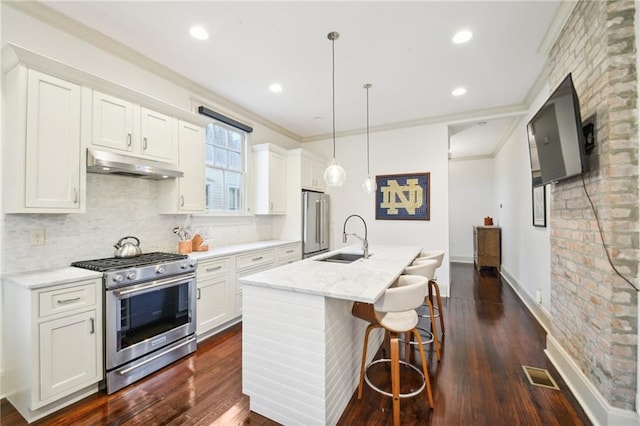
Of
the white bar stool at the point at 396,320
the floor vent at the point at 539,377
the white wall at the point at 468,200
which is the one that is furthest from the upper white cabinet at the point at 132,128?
the white wall at the point at 468,200

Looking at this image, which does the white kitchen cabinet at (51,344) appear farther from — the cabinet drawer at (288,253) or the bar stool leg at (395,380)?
the cabinet drawer at (288,253)

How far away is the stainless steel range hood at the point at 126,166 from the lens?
2199 millimetres

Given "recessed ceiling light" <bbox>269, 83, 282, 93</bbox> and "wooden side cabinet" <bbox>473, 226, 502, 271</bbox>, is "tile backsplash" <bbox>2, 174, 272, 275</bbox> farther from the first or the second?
"wooden side cabinet" <bbox>473, 226, 502, 271</bbox>

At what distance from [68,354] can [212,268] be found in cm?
127

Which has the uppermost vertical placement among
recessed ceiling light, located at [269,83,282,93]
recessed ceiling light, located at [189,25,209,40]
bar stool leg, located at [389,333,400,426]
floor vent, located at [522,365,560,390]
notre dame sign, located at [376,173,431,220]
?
recessed ceiling light, located at [269,83,282,93]

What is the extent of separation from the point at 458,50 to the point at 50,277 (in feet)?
12.8

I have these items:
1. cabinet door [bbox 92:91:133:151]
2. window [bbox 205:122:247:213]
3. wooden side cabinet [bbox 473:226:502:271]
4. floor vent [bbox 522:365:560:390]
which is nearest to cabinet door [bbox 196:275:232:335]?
window [bbox 205:122:247:213]

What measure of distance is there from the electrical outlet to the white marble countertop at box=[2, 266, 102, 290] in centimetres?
21

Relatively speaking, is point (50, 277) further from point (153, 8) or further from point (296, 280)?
point (153, 8)

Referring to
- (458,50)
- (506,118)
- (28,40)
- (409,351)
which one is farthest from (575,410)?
(28,40)

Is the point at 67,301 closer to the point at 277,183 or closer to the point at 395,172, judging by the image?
the point at 277,183

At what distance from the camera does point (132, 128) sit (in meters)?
2.48

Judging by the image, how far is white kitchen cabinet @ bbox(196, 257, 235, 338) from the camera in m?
2.82

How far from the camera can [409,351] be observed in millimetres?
2586
